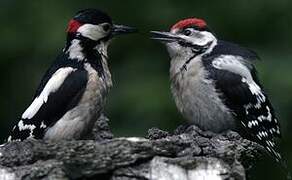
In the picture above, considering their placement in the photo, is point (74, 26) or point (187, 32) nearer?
point (74, 26)

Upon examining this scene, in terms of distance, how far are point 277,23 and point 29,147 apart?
15.5ft

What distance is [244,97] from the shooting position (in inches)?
272

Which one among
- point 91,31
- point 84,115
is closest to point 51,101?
point 84,115

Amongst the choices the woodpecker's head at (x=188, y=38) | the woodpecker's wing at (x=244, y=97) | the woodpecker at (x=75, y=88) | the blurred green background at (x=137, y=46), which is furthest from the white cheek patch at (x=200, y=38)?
the blurred green background at (x=137, y=46)

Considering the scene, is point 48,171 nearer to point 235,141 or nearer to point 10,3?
point 235,141

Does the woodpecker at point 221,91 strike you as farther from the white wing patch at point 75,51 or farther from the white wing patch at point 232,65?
the white wing patch at point 75,51

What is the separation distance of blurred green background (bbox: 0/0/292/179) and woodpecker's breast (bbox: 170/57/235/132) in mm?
1773

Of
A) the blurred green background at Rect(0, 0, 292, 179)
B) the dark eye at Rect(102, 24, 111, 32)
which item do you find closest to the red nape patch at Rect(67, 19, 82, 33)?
the dark eye at Rect(102, 24, 111, 32)

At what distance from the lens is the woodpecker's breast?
6.82 m

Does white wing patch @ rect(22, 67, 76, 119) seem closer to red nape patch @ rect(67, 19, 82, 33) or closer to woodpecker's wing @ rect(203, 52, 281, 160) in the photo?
red nape patch @ rect(67, 19, 82, 33)

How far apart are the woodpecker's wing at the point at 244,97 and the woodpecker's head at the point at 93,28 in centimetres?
59

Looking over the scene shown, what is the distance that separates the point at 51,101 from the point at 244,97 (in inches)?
47.7

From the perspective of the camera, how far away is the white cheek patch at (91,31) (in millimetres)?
6750

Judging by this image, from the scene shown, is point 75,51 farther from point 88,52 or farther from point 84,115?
point 84,115
